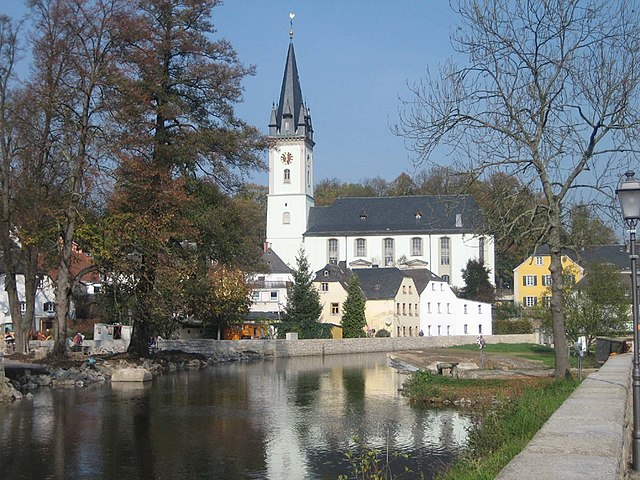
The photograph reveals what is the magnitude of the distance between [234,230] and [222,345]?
55.6ft

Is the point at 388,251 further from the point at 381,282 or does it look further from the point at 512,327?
the point at 512,327

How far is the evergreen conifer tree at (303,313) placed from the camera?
6350cm

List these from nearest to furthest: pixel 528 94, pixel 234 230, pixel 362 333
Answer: pixel 528 94, pixel 234 230, pixel 362 333

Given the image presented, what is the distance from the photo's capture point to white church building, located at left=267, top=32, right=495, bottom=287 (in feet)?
362

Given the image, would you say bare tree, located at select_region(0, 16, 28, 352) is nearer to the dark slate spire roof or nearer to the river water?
the river water

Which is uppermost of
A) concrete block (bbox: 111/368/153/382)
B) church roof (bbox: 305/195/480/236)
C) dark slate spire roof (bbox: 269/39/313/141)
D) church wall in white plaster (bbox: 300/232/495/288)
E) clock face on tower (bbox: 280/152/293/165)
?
dark slate spire roof (bbox: 269/39/313/141)

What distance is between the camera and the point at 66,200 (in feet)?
108

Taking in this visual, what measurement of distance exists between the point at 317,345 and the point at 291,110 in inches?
2172

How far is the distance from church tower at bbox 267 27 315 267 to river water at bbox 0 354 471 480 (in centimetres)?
8050

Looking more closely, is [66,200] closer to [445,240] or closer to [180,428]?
[180,428]

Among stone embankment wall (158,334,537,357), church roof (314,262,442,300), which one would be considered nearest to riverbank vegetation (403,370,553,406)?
stone embankment wall (158,334,537,357)

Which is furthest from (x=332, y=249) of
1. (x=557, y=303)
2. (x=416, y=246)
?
(x=557, y=303)

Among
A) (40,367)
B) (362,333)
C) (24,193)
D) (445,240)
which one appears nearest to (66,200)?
(24,193)

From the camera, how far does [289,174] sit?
111375 millimetres
